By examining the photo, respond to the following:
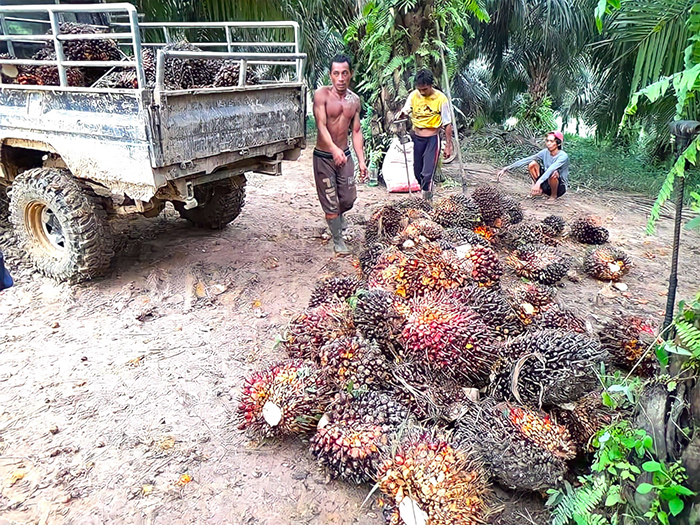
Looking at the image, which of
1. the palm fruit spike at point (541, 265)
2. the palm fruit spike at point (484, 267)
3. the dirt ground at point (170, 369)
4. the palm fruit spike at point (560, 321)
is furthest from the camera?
the palm fruit spike at point (541, 265)

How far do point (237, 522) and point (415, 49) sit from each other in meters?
6.96

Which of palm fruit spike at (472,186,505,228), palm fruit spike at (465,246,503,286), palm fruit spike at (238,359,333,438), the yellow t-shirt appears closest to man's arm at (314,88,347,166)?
palm fruit spike at (472,186,505,228)

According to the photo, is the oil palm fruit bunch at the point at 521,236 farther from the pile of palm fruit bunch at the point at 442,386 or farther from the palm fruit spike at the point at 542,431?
the palm fruit spike at the point at 542,431

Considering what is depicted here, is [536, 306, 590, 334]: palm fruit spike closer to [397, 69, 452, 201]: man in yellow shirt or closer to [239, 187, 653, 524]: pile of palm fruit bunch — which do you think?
[239, 187, 653, 524]: pile of palm fruit bunch

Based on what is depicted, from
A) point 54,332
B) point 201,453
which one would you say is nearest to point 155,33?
point 54,332

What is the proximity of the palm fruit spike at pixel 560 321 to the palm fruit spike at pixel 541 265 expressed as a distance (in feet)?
4.09

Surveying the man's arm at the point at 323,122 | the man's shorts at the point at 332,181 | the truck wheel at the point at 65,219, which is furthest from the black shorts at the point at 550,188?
the truck wheel at the point at 65,219

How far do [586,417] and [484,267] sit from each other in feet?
4.03

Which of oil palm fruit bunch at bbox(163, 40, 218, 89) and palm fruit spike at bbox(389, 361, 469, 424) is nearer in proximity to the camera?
palm fruit spike at bbox(389, 361, 469, 424)

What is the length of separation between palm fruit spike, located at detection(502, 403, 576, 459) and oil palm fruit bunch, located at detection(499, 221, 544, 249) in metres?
2.82

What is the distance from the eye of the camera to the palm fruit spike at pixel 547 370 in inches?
88.2

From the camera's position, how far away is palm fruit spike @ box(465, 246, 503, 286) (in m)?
3.21

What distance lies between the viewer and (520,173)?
31.0ft

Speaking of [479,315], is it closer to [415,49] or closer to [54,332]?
[54,332]
